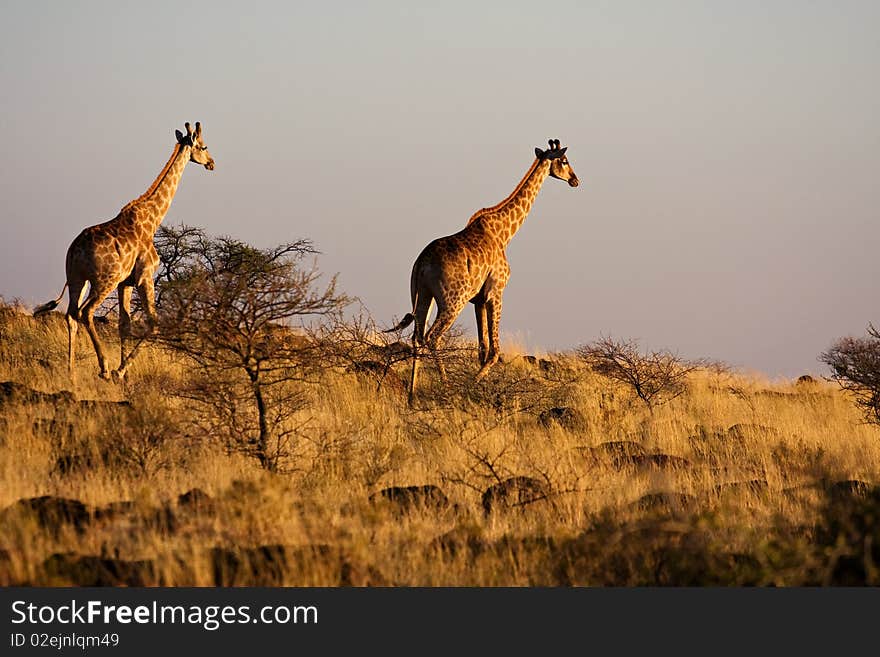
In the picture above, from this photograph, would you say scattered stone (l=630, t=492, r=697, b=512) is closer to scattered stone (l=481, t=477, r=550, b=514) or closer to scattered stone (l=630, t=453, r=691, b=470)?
scattered stone (l=481, t=477, r=550, b=514)

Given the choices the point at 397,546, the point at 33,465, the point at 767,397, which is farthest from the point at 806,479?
the point at 767,397

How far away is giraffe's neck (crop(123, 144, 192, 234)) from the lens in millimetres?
16594

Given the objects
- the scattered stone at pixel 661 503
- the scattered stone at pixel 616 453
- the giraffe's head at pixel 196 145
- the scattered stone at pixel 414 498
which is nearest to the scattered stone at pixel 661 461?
the scattered stone at pixel 616 453

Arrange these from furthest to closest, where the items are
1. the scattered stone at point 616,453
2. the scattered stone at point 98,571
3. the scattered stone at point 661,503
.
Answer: the scattered stone at point 616,453 → the scattered stone at point 661,503 → the scattered stone at point 98,571

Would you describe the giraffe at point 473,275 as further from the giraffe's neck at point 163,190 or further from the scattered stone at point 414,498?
the scattered stone at point 414,498

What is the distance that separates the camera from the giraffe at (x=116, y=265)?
49.7ft

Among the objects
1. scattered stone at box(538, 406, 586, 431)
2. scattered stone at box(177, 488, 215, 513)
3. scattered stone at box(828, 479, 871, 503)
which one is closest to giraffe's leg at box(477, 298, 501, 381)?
scattered stone at box(538, 406, 586, 431)

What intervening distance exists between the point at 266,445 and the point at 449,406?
431 cm

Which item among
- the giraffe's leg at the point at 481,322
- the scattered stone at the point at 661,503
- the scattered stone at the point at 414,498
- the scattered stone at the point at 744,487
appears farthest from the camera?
the giraffe's leg at the point at 481,322

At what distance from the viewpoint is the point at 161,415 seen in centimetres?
1093

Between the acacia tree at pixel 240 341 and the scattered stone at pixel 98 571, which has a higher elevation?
the acacia tree at pixel 240 341

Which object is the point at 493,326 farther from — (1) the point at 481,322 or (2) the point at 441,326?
(2) the point at 441,326

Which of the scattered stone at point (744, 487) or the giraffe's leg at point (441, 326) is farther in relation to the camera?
the giraffe's leg at point (441, 326)

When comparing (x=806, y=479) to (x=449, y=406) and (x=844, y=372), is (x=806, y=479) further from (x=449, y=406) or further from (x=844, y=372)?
(x=844, y=372)
